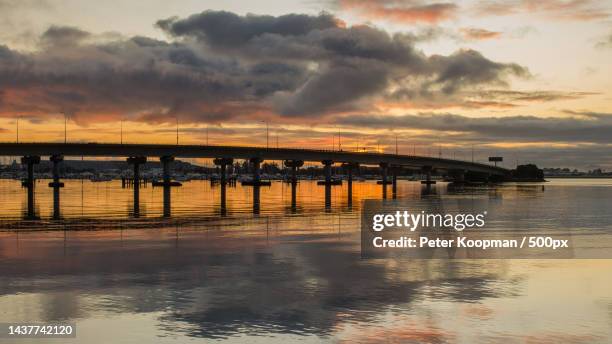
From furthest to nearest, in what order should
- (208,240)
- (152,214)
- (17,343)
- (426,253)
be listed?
(152,214), (208,240), (426,253), (17,343)

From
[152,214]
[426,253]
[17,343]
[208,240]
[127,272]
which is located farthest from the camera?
[152,214]

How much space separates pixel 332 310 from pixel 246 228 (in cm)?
3493

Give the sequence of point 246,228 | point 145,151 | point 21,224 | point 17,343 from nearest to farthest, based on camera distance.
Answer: point 17,343
point 246,228
point 21,224
point 145,151

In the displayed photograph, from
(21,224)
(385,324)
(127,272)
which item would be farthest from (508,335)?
(21,224)

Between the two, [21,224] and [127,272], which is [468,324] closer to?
[127,272]

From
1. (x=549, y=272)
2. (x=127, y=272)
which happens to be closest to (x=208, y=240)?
(x=127, y=272)

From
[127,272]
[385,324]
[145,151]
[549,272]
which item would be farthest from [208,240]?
[145,151]

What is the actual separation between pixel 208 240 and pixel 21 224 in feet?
81.0

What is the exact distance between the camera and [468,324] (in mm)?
21391

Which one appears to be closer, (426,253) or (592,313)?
(592,313)

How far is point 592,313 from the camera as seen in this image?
23.4m

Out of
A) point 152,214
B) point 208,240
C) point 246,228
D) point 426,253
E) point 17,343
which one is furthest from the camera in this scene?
point 152,214

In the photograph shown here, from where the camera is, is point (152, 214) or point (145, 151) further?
point (145, 151)

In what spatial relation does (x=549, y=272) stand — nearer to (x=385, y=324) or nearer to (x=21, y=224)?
(x=385, y=324)
